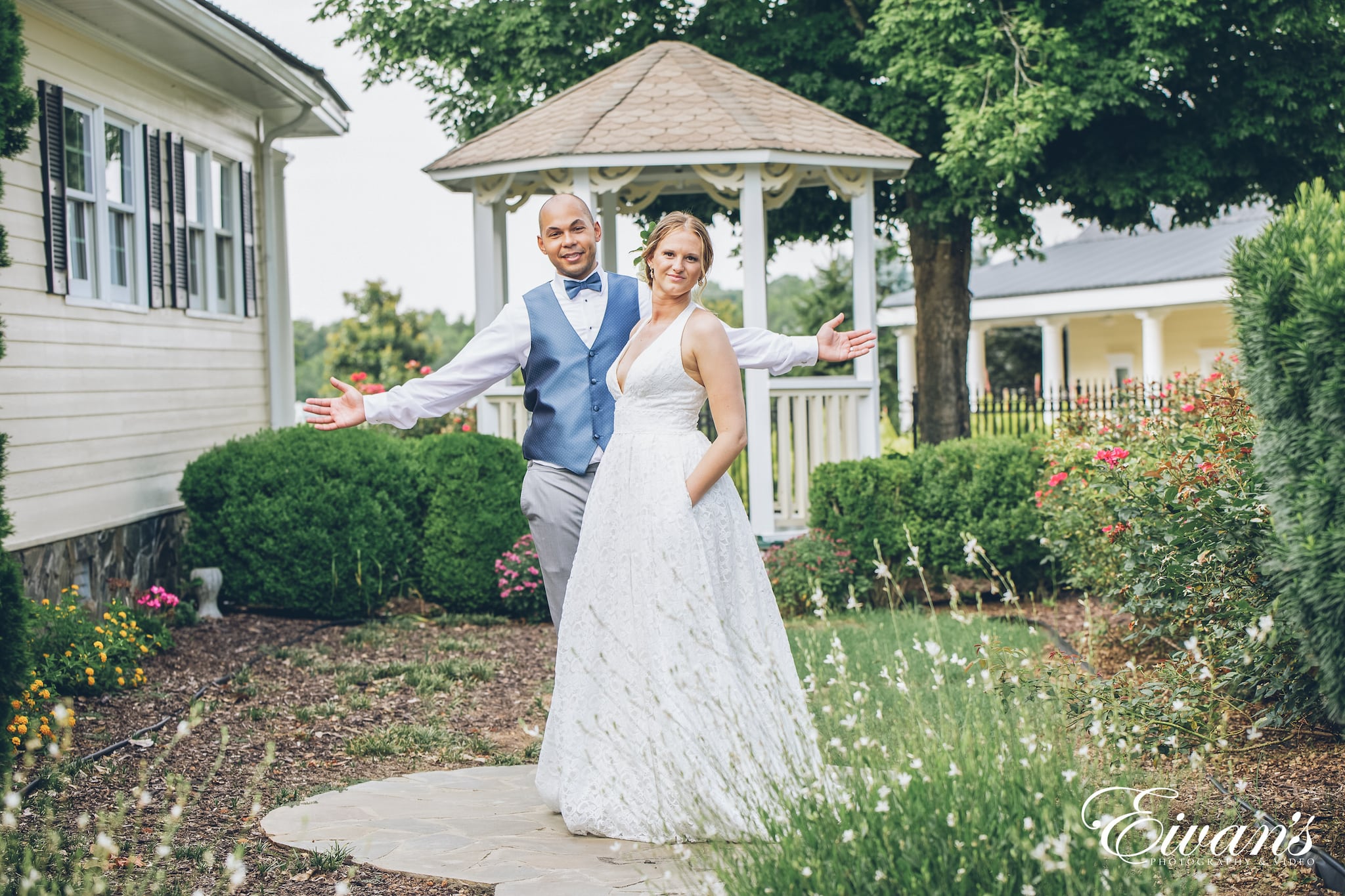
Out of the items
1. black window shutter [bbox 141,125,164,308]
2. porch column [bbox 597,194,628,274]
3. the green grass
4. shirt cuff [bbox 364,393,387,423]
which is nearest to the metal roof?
porch column [bbox 597,194,628,274]

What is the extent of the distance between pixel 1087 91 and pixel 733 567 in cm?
1004

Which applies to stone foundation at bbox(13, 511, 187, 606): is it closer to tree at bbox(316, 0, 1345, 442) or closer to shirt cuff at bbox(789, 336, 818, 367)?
shirt cuff at bbox(789, 336, 818, 367)

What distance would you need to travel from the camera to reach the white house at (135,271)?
334 inches

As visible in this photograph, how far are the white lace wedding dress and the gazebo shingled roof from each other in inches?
253

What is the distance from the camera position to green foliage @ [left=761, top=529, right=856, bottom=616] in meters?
9.61

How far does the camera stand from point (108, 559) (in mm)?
9336

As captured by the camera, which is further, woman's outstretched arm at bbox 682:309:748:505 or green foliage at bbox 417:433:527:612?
green foliage at bbox 417:433:527:612

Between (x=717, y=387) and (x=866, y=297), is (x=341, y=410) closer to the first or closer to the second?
(x=717, y=387)

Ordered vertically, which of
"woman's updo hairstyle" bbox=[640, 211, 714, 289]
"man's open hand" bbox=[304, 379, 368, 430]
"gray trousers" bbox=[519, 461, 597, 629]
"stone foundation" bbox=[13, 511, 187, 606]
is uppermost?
"woman's updo hairstyle" bbox=[640, 211, 714, 289]

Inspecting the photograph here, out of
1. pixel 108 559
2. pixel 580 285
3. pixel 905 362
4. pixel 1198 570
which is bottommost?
pixel 108 559

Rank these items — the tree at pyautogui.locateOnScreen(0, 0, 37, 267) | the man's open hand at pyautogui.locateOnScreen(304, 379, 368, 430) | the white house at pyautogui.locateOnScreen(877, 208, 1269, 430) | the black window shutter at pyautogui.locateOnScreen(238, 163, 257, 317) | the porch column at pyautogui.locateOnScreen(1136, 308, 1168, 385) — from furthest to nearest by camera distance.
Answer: the porch column at pyautogui.locateOnScreen(1136, 308, 1168, 385) → the white house at pyautogui.locateOnScreen(877, 208, 1269, 430) → the black window shutter at pyautogui.locateOnScreen(238, 163, 257, 317) → the tree at pyautogui.locateOnScreen(0, 0, 37, 267) → the man's open hand at pyautogui.locateOnScreen(304, 379, 368, 430)

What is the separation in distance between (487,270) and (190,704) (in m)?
5.59

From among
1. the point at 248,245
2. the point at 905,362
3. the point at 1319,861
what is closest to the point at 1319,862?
the point at 1319,861

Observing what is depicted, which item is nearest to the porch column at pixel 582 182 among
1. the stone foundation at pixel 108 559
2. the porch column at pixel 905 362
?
the stone foundation at pixel 108 559
